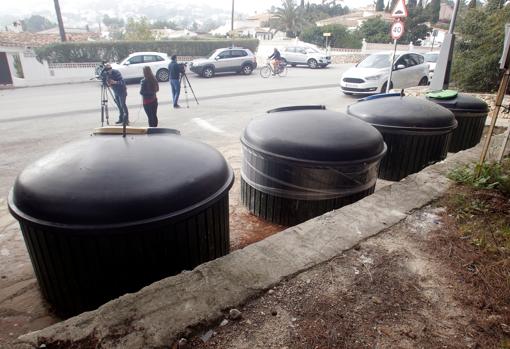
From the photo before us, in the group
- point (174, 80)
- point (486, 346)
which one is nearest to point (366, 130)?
point (486, 346)

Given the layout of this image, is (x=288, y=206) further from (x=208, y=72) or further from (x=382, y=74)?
(x=208, y=72)

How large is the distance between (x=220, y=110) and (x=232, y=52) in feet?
38.1

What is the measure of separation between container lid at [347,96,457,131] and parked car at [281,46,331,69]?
2374 cm

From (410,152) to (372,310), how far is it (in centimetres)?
402

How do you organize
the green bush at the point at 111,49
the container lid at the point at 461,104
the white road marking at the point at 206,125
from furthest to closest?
the green bush at the point at 111,49 < the white road marking at the point at 206,125 < the container lid at the point at 461,104

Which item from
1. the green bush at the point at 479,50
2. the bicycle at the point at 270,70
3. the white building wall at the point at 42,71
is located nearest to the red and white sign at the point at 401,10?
the green bush at the point at 479,50

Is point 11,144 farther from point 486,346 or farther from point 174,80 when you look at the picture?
point 486,346

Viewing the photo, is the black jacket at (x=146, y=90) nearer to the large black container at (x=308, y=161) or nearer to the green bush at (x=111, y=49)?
the large black container at (x=308, y=161)

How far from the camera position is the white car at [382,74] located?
46.7 ft

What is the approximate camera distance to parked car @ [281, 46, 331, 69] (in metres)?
28.1

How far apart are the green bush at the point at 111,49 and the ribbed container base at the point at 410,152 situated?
881 inches

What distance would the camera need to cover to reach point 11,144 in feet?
26.5

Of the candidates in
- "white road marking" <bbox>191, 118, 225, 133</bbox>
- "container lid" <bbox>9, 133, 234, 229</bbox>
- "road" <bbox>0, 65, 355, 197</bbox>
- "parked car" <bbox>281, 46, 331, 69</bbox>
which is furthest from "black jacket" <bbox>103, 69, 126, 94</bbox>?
"parked car" <bbox>281, 46, 331, 69</bbox>

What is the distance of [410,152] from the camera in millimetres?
5578
